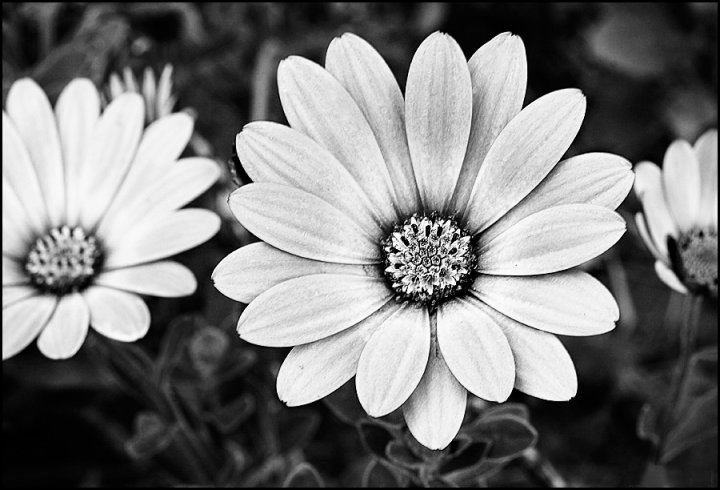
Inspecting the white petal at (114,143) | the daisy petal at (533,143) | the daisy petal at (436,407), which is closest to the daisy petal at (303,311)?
the daisy petal at (436,407)

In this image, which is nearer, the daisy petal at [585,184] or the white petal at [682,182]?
the daisy petal at [585,184]

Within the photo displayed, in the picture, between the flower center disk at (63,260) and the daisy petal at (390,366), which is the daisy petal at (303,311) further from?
the flower center disk at (63,260)

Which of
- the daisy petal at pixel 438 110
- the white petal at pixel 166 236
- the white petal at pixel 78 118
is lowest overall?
the white petal at pixel 166 236

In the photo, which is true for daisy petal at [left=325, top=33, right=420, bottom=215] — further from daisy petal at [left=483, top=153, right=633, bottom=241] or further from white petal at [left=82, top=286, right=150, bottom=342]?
white petal at [left=82, top=286, right=150, bottom=342]

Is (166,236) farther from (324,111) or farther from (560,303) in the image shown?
(560,303)

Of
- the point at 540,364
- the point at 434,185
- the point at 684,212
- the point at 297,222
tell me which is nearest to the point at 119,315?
the point at 297,222

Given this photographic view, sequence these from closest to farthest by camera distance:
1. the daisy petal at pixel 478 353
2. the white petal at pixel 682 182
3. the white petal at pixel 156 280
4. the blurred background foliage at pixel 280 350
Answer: the daisy petal at pixel 478 353 → the white petal at pixel 156 280 → the white petal at pixel 682 182 → the blurred background foliage at pixel 280 350

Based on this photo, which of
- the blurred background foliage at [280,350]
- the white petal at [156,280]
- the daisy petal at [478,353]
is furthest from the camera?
the blurred background foliage at [280,350]
